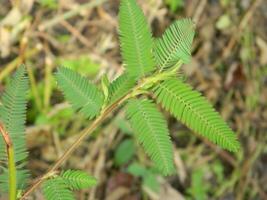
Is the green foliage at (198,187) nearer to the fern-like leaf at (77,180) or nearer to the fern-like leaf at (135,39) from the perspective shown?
the fern-like leaf at (77,180)

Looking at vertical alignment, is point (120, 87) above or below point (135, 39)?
below

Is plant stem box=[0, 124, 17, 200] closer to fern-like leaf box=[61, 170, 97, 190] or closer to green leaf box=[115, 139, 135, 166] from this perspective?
fern-like leaf box=[61, 170, 97, 190]

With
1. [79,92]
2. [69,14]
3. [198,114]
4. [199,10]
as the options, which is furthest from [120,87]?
[199,10]

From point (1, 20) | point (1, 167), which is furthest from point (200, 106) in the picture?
point (1, 20)

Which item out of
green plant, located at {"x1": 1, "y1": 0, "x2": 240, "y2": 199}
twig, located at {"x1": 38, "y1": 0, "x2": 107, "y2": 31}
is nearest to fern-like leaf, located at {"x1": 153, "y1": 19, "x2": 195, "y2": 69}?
green plant, located at {"x1": 1, "y1": 0, "x2": 240, "y2": 199}

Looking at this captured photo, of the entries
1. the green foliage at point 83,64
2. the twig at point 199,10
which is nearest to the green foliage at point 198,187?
the green foliage at point 83,64

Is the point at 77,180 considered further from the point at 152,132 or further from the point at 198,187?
the point at 198,187
